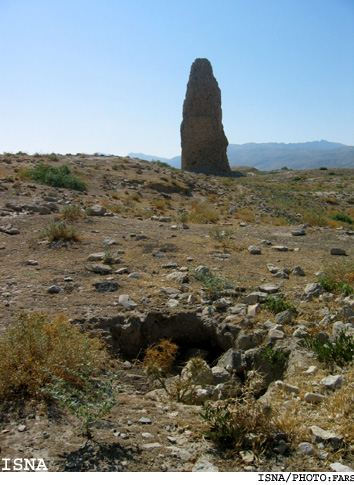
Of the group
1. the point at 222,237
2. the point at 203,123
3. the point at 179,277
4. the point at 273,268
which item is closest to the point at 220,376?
the point at 179,277

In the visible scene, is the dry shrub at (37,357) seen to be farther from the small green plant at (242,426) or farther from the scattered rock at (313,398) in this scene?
the scattered rock at (313,398)

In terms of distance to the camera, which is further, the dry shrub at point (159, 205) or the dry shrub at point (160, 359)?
the dry shrub at point (159, 205)

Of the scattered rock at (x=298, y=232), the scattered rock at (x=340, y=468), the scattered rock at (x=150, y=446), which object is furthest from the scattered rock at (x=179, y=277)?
the scattered rock at (x=298, y=232)

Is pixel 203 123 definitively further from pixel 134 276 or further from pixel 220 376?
pixel 220 376

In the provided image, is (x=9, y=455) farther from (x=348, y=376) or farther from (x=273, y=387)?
(x=348, y=376)

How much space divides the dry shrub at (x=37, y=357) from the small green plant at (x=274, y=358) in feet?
5.43

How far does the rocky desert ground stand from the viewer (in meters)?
2.48

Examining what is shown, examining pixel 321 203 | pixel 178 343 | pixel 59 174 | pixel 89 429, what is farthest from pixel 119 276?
pixel 321 203

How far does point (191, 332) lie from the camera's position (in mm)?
4738

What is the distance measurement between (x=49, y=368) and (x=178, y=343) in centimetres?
200

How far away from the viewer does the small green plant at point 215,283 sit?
16.8ft

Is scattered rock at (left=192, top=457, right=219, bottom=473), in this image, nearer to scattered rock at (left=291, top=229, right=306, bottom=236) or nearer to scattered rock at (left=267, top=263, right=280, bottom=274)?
scattered rock at (left=267, top=263, right=280, bottom=274)

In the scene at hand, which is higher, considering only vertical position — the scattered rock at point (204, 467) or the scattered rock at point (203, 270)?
the scattered rock at point (203, 270)

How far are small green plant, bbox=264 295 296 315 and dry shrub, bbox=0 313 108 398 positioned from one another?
7.22ft
